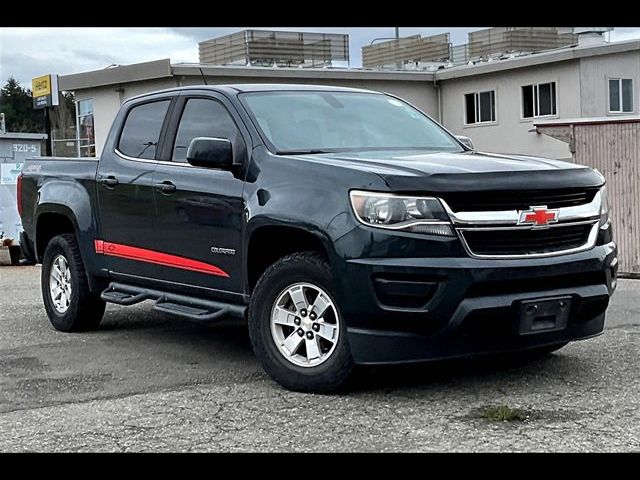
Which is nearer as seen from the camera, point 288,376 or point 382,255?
point 382,255

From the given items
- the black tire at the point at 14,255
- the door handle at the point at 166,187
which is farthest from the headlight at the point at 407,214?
the black tire at the point at 14,255

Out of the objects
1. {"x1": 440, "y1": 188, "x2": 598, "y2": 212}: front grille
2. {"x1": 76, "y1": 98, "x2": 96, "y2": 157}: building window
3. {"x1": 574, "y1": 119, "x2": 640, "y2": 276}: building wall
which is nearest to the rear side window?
{"x1": 440, "y1": 188, "x2": 598, "y2": 212}: front grille

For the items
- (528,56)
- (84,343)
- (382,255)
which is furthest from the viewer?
(528,56)

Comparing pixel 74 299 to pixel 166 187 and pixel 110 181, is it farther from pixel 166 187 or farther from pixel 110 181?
pixel 166 187

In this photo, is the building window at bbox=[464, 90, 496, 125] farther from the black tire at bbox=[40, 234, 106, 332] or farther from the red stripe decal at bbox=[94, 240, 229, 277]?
the red stripe decal at bbox=[94, 240, 229, 277]

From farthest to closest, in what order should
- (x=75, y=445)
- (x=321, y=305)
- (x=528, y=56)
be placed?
(x=528, y=56)
(x=321, y=305)
(x=75, y=445)

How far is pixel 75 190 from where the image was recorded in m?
7.92

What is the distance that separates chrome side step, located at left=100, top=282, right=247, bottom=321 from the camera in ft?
20.8

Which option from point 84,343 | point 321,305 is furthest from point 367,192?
point 84,343

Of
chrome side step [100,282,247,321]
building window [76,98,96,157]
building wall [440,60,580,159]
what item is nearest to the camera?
chrome side step [100,282,247,321]

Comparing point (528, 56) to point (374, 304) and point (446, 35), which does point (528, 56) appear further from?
point (374, 304)

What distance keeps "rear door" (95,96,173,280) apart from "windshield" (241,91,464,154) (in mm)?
1019
